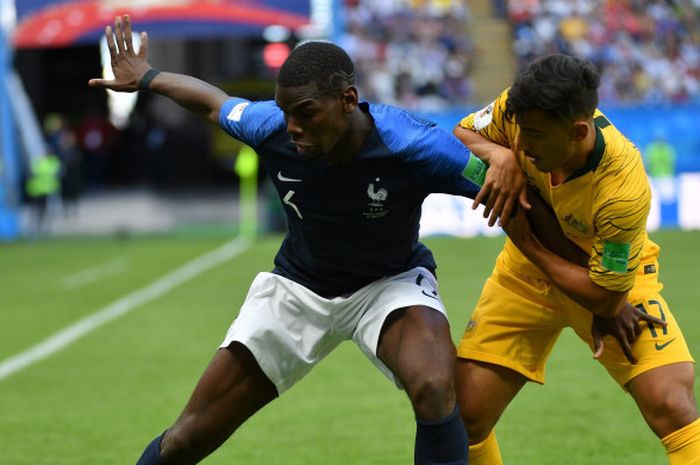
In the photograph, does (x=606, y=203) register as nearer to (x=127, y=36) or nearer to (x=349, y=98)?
(x=349, y=98)

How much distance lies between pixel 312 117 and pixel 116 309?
987 cm

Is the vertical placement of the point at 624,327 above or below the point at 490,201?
below

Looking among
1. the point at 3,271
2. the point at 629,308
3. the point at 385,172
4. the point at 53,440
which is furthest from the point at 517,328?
the point at 3,271

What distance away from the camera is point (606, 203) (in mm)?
4754

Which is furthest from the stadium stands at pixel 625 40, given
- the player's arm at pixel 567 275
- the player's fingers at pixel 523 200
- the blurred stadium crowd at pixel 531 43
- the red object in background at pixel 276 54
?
the player's fingers at pixel 523 200

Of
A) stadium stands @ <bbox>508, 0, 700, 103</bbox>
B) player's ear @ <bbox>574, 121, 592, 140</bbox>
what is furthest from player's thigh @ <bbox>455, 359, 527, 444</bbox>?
stadium stands @ <bbox>508, 0, 700, 103</bbox>

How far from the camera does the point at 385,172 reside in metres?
5.07

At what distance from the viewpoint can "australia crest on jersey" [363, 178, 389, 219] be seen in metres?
5.09

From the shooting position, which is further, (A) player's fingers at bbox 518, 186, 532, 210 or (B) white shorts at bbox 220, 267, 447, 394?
(B) white shorts at bbox 220, 267, 447, 394

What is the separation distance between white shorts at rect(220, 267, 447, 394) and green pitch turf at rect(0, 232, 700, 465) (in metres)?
1.82

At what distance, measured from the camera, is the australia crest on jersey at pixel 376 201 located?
5.09 metres

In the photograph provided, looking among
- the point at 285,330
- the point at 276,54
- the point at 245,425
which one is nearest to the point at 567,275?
the point at 285,330

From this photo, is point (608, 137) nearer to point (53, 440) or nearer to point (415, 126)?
point (415, 126)

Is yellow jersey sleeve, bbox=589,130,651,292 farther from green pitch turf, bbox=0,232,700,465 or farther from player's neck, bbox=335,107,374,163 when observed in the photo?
green pitch turf, bbox=0,232,700,465
